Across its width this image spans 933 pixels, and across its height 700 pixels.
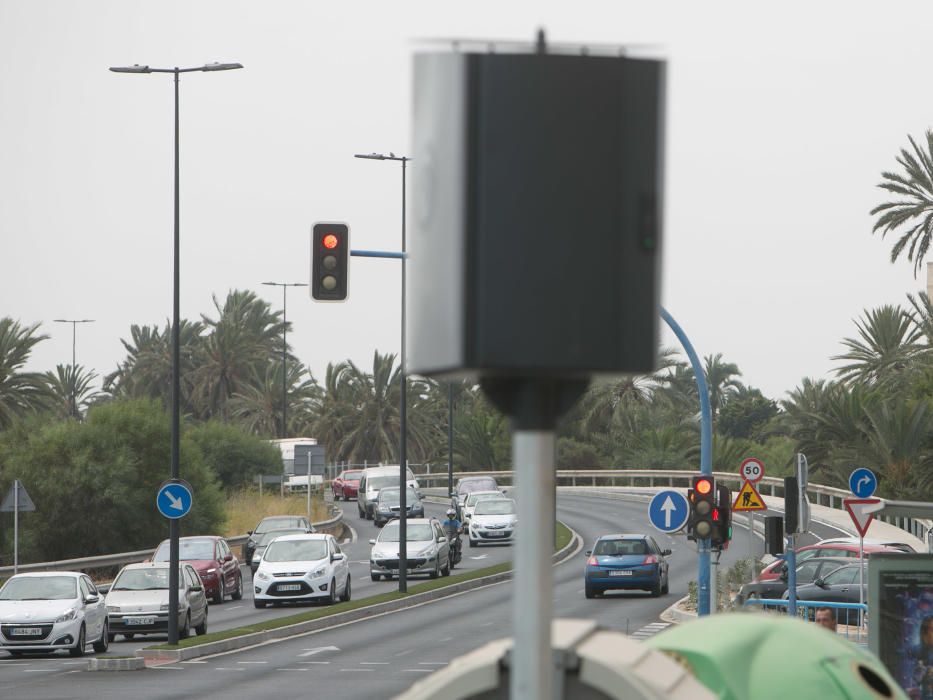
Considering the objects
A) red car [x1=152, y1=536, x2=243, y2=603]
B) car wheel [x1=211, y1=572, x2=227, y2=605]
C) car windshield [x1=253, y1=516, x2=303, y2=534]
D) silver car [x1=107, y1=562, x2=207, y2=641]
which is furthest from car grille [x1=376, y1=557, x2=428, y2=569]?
silver car [x1=107, y1=562, x2=207, y2=641]

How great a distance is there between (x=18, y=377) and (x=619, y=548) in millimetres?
27705

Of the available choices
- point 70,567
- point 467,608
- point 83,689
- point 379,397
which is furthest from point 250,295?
point 83,689

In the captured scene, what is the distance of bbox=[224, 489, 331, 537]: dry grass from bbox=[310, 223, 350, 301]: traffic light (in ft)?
129

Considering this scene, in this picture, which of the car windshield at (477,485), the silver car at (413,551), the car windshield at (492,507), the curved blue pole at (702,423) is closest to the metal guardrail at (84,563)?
the silver car at (413,551)

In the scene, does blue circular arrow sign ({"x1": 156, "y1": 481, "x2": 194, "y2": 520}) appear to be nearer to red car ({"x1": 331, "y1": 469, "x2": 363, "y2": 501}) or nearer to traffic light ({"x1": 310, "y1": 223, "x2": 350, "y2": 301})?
traffic light ({"x1": 310, "y1": 223, "x2": 350, "y2": 301})

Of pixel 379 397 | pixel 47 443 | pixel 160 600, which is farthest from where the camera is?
pixel 379 397

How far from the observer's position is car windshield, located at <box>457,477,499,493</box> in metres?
69.0

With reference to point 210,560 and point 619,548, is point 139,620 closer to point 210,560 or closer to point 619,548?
point 210,560

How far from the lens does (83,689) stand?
22.0 metres

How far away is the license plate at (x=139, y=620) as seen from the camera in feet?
98.2

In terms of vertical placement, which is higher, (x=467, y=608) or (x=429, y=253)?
(x=429, y=253)

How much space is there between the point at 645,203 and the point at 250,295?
91608mm

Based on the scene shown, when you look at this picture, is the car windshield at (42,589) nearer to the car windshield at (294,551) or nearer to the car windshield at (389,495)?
the car windshield at (294,551)

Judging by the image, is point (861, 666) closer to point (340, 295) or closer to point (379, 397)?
point (340, 295)
